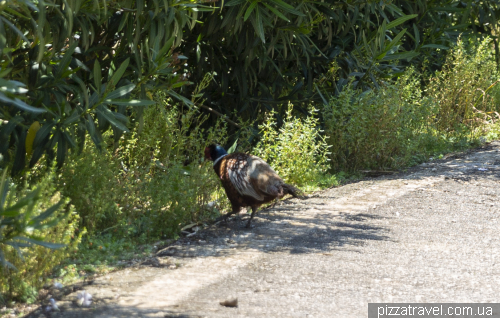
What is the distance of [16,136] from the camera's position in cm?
431

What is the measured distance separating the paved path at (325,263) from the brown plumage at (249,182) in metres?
0.24

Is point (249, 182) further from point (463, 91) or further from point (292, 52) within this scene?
point (463, 91)

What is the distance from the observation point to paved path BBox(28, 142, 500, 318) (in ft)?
11.5

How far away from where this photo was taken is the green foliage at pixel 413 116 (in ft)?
25.2

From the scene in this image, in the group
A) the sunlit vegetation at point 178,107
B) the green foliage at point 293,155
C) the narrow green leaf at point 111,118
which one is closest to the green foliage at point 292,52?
the sunlit vegetation at point 178,107

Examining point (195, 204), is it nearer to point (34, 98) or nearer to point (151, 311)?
point (34, 98)

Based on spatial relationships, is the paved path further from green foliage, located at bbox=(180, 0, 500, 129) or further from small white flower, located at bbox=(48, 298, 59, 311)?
green foliage, located at bbox=(180, 0, 500, 129)

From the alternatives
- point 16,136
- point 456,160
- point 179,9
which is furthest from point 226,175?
point 456,160

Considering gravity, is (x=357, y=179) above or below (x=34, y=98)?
below

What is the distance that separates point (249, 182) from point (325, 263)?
3.72 feet

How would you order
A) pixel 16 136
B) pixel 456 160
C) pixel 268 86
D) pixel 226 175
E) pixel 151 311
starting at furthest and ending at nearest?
pixel 456 160
pixel 268 86
pixel 226 175
pixel 16 136
pixel 151 311

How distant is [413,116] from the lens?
8492 mm

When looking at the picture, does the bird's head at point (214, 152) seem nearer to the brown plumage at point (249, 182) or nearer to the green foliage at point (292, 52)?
the brown plumage at point (249, 182)

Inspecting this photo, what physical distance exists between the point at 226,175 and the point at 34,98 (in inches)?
65.4
